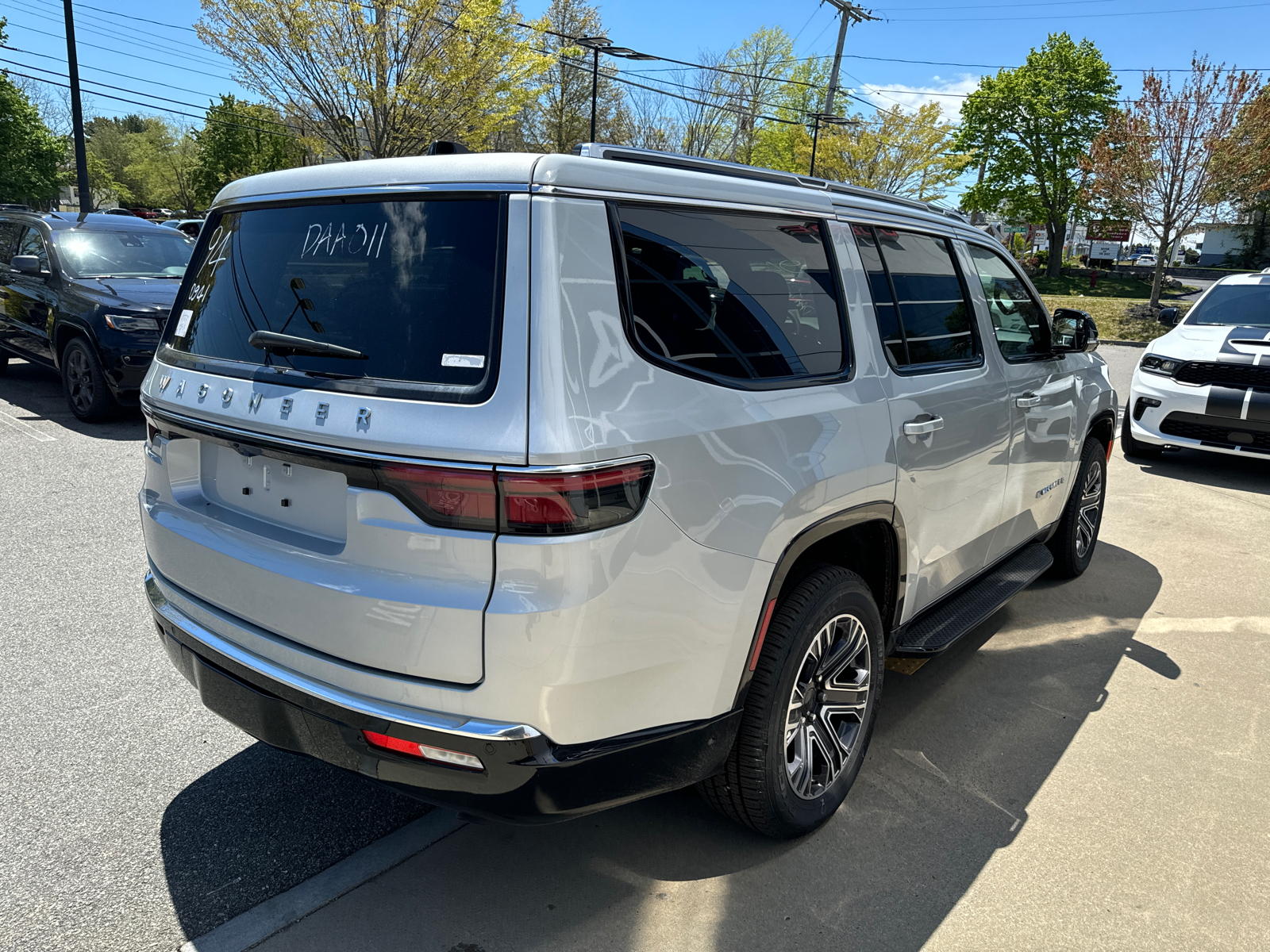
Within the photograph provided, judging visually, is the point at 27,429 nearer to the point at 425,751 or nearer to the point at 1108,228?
the point at 425,751

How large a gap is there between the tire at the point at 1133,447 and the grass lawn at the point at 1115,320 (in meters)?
11.8

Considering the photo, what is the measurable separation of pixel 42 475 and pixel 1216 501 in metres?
8.91

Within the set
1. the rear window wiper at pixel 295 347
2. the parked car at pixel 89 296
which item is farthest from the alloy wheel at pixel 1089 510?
the parked car at pixel 89 296

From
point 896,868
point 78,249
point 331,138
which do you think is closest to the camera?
point 896,868

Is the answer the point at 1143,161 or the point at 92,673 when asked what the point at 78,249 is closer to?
the point at 92,673

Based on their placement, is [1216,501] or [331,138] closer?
[1216,501]

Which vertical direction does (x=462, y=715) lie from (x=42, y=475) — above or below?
above

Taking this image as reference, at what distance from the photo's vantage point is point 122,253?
9.02 metres

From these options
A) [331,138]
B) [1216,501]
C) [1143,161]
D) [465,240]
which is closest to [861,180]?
[1143,161]

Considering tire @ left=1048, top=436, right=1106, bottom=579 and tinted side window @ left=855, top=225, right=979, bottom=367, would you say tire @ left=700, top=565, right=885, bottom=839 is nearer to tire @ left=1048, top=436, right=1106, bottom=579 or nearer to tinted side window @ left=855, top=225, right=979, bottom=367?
tinted side window @ left=855, top=225, right=979, bottom=367

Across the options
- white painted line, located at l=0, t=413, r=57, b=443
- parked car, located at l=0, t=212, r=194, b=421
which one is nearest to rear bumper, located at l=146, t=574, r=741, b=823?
parked car, located at l=0, t=212, r=194, b=421

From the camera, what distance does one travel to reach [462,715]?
1.95 meters

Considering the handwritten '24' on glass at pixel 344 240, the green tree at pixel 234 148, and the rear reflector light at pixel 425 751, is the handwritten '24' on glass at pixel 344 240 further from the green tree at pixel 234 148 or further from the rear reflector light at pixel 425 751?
the green tree at pixel 234 148

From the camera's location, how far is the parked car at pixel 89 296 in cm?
773
